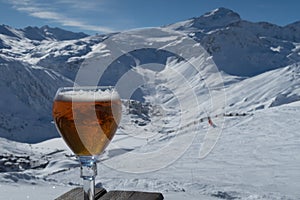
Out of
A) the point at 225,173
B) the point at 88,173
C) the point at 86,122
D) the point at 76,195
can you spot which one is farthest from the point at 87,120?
the point at 225,173

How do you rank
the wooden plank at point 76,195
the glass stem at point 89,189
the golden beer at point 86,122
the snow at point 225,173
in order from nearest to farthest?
the golden beer at point 86,122 → the glass stem at point 89,189 → the wooden plank at point 76,195 → the snow at point 225,173

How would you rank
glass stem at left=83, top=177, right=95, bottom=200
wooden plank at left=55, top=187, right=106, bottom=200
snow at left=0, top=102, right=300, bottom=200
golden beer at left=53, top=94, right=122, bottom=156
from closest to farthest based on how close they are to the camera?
1. golden beer at left=53, top=94, right=122, bottom=156
2. glass stem at left=83, top=177, right=95, bottom=200
3. wooden plank at left=55, top=187, right=106, bottom=200
4. snow at left=0, top=102, right=300, bottom=200

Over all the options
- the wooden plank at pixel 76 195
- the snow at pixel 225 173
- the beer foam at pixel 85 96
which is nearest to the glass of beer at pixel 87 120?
the beer foam at pixel 85 96

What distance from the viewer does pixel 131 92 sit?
1.87 meters

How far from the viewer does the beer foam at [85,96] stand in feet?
5.36

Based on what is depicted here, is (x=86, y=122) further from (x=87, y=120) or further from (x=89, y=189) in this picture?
(x=89, y=189)

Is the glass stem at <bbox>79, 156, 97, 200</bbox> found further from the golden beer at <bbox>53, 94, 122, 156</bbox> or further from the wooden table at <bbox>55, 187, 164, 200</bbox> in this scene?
the wooden table at <bbox>55, 187, 164, 200</bbox>

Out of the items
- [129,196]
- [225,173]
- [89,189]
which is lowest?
[225,173]

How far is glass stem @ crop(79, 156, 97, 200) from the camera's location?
65.4 inches

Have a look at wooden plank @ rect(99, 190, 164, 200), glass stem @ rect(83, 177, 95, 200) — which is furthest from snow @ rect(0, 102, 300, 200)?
glass stem @ rect(83, 177, 95, 200)

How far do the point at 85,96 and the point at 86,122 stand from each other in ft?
0.33

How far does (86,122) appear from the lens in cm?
162

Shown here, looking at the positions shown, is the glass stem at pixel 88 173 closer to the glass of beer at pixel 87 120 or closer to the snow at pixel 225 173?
the glass of beer at pixel 87 120

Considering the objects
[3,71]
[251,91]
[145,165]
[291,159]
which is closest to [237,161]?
[291,159]
